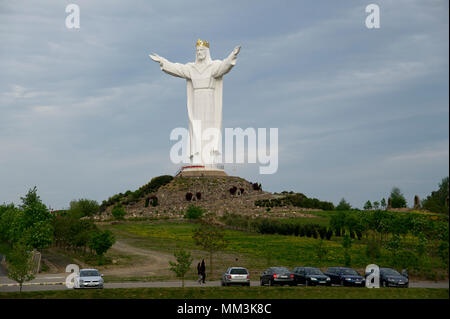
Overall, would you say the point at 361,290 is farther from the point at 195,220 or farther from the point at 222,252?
the point at 195,220

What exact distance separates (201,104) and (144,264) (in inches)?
1859

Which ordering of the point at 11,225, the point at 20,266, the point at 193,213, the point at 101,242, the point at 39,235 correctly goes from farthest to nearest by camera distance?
1. the point at 193,213
2. the point at 11,225
3. the point at 101,242
4. the point at 39,235
5. the point at 20,266

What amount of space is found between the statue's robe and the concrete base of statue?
0.71m

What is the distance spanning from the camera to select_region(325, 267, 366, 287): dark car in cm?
2900

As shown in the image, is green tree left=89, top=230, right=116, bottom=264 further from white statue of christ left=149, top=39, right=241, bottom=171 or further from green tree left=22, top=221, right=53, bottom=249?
white statue of christ left=149, top=39, right=241, bottom=171

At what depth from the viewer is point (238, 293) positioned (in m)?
25.9

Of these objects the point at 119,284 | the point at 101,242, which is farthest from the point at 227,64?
the point at 119,284

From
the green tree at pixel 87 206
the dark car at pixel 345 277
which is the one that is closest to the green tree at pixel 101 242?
the dark car at pixel 345 277

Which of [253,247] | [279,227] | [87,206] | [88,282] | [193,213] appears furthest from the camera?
[87,206]

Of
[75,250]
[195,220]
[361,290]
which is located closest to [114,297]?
[361,290]

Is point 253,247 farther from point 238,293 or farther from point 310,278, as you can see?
point 238,293

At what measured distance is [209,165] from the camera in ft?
282

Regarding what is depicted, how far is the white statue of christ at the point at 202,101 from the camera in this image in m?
84.8
